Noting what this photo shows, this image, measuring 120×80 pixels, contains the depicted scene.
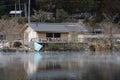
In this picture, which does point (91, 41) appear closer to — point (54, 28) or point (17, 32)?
point (54, 28)

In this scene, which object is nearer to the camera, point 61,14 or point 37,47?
point 37,47

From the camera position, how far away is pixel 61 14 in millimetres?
48531

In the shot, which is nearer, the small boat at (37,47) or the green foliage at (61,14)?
the small boat at (37,47)

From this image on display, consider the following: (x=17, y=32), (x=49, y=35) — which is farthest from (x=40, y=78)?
(x=17, y=32)

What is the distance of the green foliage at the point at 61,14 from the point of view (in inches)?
1907

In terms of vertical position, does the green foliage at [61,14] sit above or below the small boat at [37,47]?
above

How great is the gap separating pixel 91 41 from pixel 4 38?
854 centimetres

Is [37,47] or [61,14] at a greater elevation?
[61,14]

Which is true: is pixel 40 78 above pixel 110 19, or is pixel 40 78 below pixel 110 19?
below

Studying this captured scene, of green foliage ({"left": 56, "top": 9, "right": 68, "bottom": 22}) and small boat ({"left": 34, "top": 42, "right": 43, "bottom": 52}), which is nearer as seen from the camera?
small boat ({"left": 34, "top": 42, "right": 43, "bottom": 52})

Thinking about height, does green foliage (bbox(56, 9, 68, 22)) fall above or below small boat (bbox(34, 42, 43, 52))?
above

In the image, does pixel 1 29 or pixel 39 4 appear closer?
pixel 1 29

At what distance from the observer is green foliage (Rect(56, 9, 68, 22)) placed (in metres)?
48.4

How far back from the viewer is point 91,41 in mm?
39594
